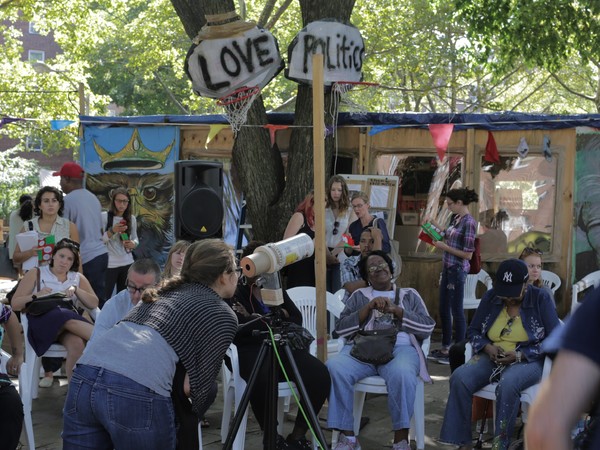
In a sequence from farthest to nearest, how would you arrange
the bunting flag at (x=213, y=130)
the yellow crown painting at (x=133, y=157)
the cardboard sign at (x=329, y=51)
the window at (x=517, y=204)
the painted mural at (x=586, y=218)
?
1. the yellow crown painting at (x=133, y=157)
2. the bunting flag at (x=213, y=130)
3. the window at (x=517, y=204)
4. the painted mural at (x=586, y=218)
5. the cardboard sign at (x=329, y=51)

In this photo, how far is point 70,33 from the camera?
2078cm

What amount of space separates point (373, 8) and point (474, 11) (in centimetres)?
1034

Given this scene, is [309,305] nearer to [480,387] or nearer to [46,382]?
[480,387]

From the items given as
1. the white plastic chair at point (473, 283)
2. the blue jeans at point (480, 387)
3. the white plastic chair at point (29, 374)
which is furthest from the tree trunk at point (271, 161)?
the blue jeans at point (480, 387)

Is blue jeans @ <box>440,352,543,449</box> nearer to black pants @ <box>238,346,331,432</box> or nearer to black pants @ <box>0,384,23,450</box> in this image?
black pants @ <box>238,346,331,432</box>

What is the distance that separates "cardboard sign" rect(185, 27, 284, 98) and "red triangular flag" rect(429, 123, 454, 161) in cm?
192

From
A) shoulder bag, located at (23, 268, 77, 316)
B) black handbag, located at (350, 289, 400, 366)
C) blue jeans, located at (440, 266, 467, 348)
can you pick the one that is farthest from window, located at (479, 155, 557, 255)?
shoulder bag, located at (23, 268, 77, 316)

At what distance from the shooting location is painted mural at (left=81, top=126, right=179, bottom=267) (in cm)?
1112

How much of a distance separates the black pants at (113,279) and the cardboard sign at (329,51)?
241 centimetres

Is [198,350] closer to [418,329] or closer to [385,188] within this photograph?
[418,329]

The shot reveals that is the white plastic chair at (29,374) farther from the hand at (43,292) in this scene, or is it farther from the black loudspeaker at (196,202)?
the black loudspeaker at (196,202)

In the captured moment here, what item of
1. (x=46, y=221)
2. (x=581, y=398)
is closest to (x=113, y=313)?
(x=46, y=221)

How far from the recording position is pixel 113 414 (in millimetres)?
3270

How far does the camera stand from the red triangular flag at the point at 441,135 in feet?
30.1
